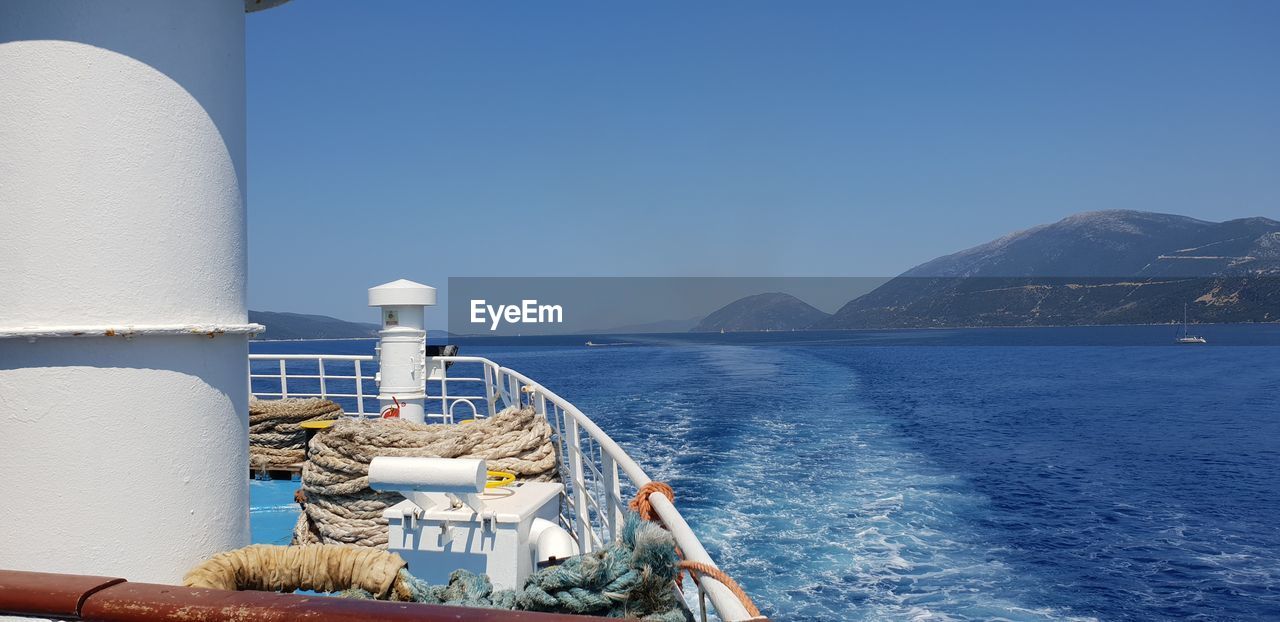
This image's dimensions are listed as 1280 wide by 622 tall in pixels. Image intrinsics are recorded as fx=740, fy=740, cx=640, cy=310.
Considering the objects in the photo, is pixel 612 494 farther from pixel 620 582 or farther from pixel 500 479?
pixel 620 582

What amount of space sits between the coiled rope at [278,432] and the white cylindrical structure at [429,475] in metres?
4.48

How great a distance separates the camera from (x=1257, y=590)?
9898mm

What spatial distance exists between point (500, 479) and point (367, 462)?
0.90 meters

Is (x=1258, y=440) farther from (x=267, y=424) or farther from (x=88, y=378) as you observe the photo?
(x=88, y=378)

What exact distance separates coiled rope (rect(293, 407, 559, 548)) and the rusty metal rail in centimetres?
316

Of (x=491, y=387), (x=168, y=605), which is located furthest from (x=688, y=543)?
(x=491, y=387)

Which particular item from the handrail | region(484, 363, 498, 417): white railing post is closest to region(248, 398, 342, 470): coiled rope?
region(484, 363, 498, 417): white railing post

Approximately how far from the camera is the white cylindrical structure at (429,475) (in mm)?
2887

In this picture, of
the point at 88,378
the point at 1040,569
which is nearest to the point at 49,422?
the point at 88,378

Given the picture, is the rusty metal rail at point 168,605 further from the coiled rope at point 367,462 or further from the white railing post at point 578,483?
the coiled rope at point 367,462

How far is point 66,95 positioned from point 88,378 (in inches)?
28.4

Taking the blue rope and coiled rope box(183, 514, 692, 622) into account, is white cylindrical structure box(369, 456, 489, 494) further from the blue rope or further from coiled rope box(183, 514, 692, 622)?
the blue rope

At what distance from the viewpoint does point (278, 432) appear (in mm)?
6965

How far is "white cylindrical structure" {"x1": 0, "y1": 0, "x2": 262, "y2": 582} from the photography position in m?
1.85
